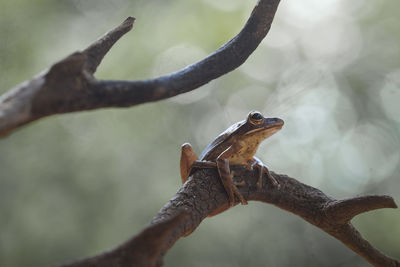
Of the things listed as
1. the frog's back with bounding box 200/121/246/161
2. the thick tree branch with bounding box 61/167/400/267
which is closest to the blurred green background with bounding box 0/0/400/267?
the frog's back with bounding box 200/121/246/161

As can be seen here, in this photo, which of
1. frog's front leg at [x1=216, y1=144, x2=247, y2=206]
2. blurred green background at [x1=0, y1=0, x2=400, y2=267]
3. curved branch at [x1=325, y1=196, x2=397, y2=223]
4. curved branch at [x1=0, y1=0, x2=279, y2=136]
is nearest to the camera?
curved branch at [x1=0, y1=0, x2=279, y2=136]

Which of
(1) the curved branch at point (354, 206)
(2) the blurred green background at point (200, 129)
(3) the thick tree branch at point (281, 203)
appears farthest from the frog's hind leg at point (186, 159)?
(2) the blurred green background at point (200, 129)

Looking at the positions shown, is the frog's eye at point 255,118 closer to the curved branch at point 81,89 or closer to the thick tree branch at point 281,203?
the thick tree branch at point 281,203

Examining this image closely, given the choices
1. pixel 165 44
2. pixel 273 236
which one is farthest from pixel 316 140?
pixel 165 44

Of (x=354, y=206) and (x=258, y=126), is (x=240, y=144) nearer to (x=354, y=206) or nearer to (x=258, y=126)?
(x=258, y=126)

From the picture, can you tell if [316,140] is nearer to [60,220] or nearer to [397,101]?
[397,101]

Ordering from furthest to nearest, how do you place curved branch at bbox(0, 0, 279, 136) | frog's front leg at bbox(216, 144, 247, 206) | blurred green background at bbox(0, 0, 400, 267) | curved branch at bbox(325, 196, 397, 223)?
blurred green background at bbox(0, 0, 400, 267) → frog's front leg at bbox(216, 144, 247, 206) → curved branch at bbox(325, 196, 397, 223) → curved branch at bbox(0, 0, 279, 136)

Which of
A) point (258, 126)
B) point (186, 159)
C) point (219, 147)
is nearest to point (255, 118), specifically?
point (258, 126)

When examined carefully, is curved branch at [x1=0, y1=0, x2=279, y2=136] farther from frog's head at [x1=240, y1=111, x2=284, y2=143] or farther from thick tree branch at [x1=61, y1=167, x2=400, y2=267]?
frog's head at [x1=240, y1=111, x2=284, y2=143]
